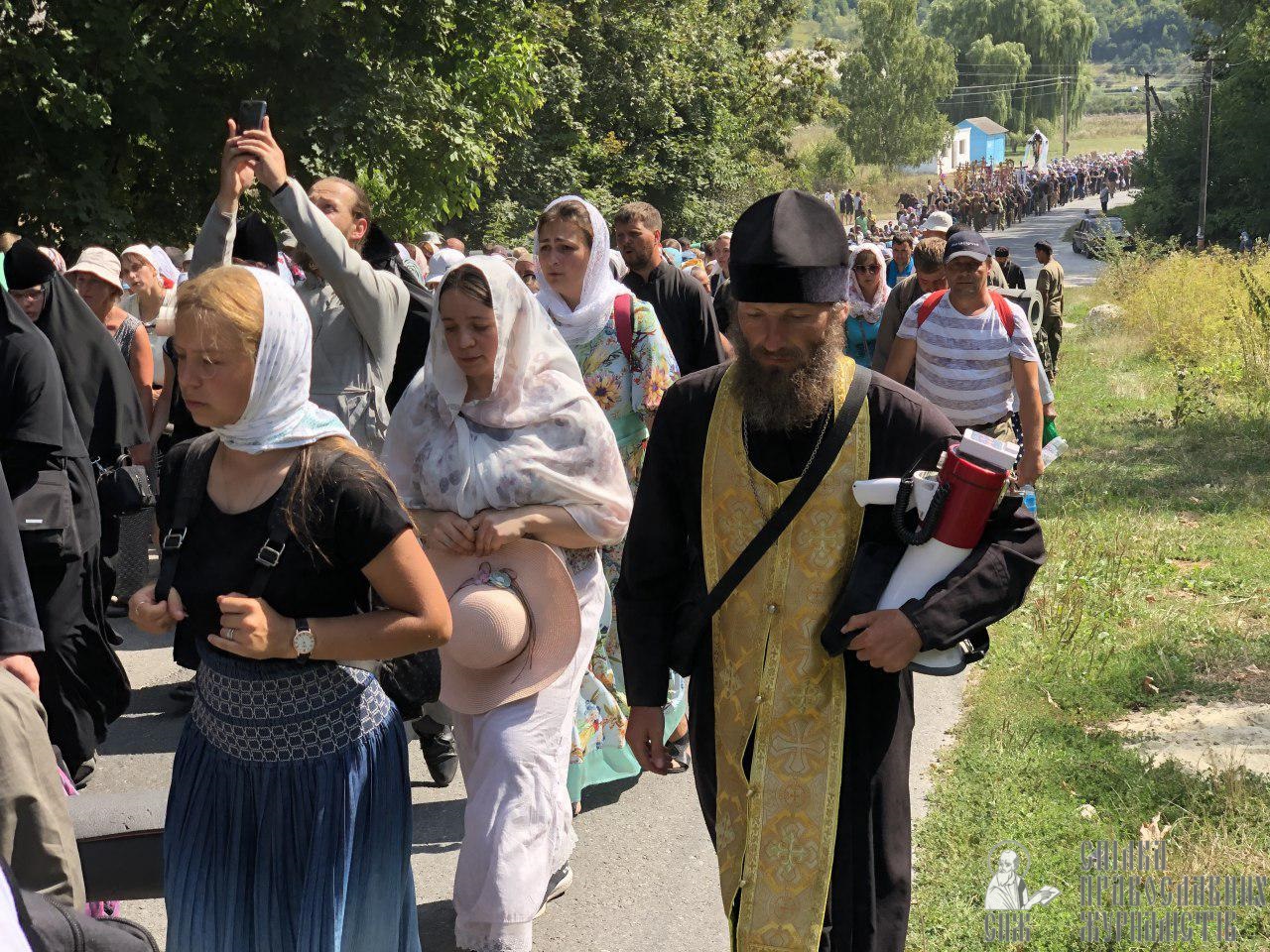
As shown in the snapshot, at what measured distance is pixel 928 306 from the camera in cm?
716

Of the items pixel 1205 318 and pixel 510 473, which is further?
pixel 1205 318

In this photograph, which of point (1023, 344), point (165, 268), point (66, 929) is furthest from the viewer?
point (165, 268)

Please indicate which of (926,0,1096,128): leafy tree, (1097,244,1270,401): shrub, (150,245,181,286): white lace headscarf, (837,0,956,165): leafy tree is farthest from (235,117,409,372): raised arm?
(926,0,1096,128): leafy tree

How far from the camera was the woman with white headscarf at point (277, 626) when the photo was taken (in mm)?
2975

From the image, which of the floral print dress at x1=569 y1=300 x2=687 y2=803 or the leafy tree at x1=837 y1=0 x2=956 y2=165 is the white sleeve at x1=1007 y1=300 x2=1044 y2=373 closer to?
the floral print dress at x1=569 y1=300 x2=687 y2=803

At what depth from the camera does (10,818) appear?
2.52m

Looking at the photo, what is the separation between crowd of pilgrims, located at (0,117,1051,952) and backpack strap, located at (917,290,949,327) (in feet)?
3.36

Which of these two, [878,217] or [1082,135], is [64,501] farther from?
[1082,135]

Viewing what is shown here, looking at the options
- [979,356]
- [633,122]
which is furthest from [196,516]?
[633,122]

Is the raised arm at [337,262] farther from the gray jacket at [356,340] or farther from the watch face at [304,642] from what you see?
the watch face at [304,642]

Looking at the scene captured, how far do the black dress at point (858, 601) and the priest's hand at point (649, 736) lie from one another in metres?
0.05

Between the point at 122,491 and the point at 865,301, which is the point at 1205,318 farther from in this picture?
the point at 122,491

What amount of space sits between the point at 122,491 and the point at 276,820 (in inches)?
102

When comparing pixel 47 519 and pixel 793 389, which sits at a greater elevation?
pixel 793 389
